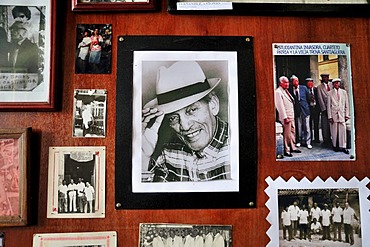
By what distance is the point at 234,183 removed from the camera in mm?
1091

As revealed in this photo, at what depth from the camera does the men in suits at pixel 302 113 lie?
3.67ft

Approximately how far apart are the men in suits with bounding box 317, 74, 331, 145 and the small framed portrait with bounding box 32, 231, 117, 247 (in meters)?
0.58

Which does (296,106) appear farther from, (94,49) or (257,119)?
(94,49)

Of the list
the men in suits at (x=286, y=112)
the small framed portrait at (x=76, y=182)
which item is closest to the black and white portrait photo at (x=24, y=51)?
the small framed portrait at (x=76, y=182)

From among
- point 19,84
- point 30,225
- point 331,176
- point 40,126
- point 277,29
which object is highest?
point 277,29

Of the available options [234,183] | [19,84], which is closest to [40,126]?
[19,84]

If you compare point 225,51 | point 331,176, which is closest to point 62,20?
point 225,51

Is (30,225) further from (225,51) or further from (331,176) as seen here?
(331,176)

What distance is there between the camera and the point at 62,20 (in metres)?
1.14

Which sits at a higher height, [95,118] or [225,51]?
[225,51]

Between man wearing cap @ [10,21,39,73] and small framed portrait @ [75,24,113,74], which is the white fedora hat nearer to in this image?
small framed portrait @ [75,24,113,74]

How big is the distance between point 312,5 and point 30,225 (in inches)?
35.0

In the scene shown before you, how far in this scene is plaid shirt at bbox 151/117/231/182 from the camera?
109 cm

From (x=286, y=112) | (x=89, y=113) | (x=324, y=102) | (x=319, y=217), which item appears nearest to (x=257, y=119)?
(x=286, y=112)
